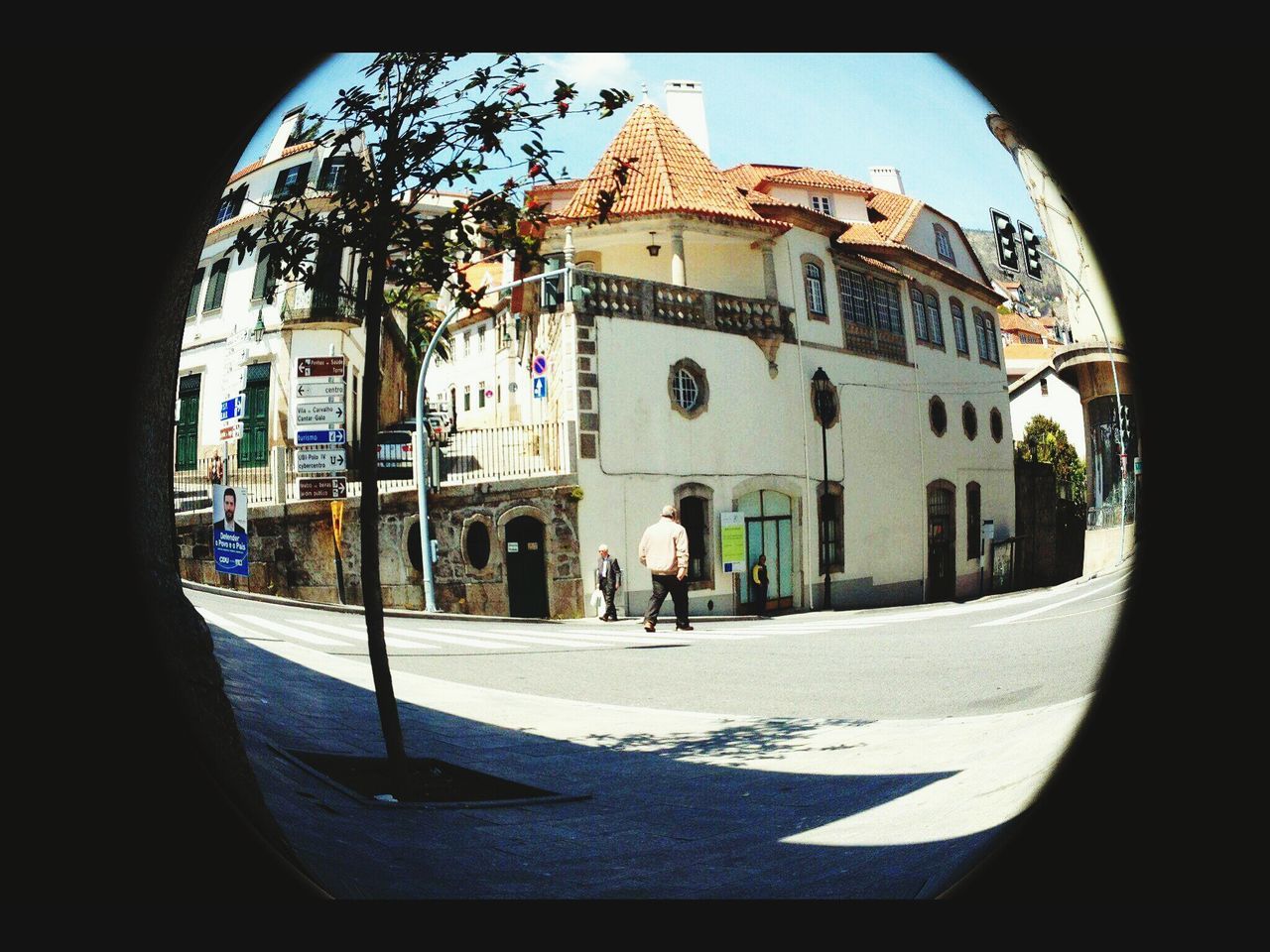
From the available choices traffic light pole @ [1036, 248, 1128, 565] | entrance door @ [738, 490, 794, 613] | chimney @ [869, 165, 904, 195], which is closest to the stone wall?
entrance door @ [738, 490, 794, 613]

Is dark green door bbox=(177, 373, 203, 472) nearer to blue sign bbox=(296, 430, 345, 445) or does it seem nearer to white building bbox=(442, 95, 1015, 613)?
blue sign bbox=(296, 430, 345, 445)

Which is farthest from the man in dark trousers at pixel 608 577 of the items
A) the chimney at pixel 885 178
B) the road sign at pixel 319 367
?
the chimney at pixel 885 178

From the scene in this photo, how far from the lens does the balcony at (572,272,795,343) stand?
2.33 metres

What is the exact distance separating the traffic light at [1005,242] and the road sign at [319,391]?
1.56 metres

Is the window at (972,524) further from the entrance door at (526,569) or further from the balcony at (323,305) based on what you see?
the balcony at (323,305)

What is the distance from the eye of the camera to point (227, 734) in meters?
2.40

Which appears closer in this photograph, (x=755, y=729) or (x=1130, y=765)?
(x=755, y=729)

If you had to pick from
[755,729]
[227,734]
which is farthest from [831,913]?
[227,734]

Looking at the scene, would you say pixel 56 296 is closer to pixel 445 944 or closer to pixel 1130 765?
pixel 445 944

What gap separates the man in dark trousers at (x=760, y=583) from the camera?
240 cm

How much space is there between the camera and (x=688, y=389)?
2328 mm

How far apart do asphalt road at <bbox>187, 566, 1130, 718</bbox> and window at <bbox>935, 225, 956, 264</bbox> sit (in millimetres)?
905

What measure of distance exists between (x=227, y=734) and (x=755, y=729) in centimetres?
121

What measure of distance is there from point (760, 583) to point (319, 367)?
112 centimetres
